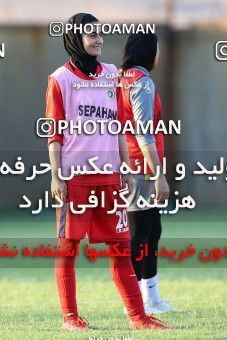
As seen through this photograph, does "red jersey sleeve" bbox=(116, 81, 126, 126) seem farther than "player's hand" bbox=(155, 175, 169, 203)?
No

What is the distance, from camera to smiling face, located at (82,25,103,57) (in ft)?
18.4

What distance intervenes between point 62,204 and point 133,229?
860 mm

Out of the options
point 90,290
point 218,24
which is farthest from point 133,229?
point 218,24

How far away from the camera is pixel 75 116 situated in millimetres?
5617

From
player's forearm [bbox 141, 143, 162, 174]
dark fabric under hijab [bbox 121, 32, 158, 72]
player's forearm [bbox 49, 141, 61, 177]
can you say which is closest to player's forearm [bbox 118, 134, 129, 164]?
player's forearm [bbox 141, 143, 162, 174]

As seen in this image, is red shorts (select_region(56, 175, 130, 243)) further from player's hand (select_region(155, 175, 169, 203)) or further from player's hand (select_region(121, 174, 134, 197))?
player's hand (select_region(155, 175, 169, 203))

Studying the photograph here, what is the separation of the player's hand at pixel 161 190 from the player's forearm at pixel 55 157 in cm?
63

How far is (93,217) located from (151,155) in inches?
19.3

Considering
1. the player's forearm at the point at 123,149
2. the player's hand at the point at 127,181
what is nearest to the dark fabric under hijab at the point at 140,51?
the player's forearm at the point at 123,149

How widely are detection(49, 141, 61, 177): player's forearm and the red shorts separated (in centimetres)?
12

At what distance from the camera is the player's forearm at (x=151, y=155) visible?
19.6ft

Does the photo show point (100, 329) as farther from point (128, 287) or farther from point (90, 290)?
point (90, 290)

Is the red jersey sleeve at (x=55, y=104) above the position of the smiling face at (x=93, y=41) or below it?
below

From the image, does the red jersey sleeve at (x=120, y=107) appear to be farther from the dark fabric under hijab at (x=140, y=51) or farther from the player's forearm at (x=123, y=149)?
the dark fabric under hijab at (x=140, y=51)
